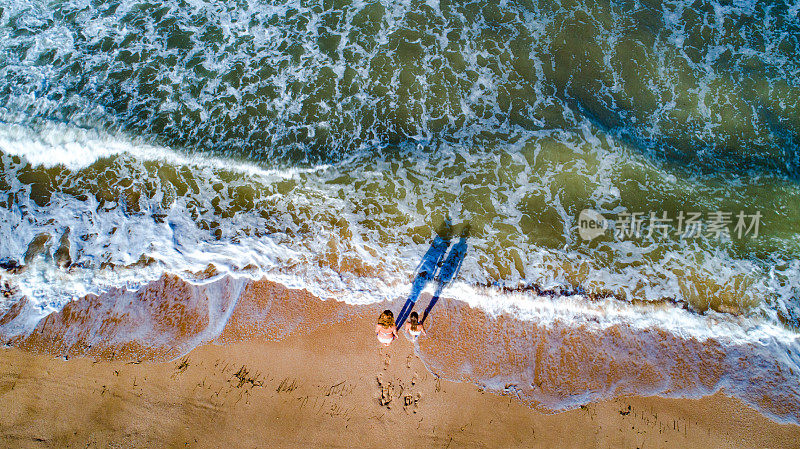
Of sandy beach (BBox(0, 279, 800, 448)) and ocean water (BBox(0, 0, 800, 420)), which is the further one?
ocean water (BBox(0, 0, 800, 420))

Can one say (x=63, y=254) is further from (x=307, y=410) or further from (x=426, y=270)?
(x=426, y=270)

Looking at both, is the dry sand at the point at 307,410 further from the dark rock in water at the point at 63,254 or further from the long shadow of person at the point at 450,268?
the dark rock in water at the point at 63,254

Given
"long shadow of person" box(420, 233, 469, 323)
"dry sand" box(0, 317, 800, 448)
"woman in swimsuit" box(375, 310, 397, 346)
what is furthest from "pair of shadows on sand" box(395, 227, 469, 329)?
"dry sand" box(0, 317, 800, 448)

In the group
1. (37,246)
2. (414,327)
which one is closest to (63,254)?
(37,246)

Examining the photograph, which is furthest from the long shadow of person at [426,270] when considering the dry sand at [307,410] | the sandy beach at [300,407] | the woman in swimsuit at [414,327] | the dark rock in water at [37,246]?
the dark rock in water at [37,246]

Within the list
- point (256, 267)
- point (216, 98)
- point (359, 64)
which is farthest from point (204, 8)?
point (256, 267)

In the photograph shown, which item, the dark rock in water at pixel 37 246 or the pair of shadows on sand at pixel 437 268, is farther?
the dark rock in water at pixel 37 246

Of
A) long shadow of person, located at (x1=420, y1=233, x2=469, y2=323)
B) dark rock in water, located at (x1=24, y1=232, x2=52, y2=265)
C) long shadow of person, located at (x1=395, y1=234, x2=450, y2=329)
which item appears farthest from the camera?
dark rock in water, located at (x1=24, y1=232, x2=52, y2=265)

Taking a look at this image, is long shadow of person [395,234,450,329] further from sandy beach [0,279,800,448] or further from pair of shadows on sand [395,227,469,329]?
sandy beach [0,279,800,448]
